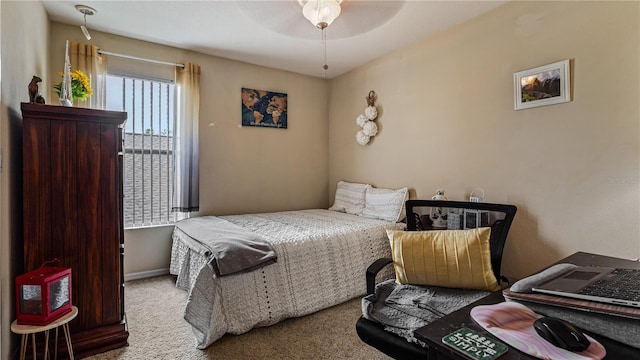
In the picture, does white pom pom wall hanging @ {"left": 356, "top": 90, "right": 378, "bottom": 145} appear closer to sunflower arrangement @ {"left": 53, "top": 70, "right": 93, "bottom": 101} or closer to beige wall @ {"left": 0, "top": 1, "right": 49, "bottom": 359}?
sunflower arrangement @ {"left": 53, "top": 70, "right": 93, "bottom": 101}

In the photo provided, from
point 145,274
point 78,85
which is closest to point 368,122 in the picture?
point 78,85

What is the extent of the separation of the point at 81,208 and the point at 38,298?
53cm

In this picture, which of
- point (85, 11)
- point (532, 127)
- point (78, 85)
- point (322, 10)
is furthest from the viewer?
point (85, 11)

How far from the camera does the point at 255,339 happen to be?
6.79ft

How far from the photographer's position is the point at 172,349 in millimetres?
1970

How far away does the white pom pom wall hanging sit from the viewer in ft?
12.3

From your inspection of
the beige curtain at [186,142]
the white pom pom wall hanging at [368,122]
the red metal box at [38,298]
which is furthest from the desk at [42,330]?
the white pom pom wall hanging at [368,122]

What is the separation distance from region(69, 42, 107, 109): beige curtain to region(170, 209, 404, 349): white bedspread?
147 cm

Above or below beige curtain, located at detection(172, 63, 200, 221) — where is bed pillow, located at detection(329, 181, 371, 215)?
below

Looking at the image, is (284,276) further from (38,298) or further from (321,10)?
(321,10)

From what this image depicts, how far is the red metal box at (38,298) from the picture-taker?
1.57 metres

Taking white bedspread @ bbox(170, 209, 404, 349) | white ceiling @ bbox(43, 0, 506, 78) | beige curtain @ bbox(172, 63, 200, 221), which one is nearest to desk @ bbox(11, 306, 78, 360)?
white bedspread @ bbox(170, 209, 404, 349)

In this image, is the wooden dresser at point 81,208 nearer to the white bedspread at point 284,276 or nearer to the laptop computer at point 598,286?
the white bedspread at point 284,276

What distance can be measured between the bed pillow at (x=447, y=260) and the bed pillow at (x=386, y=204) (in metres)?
1.44
